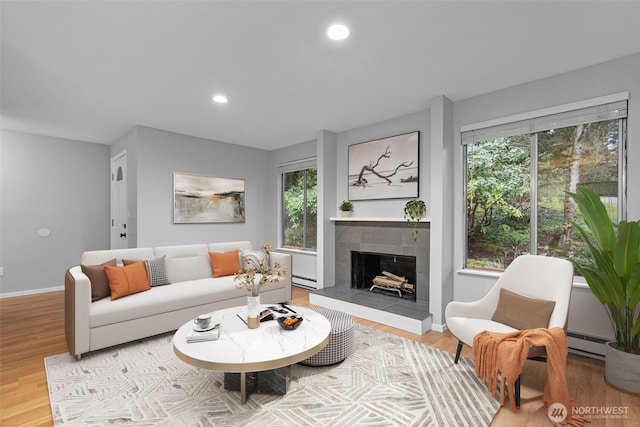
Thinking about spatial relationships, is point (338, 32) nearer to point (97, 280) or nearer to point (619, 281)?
point (619, 281)

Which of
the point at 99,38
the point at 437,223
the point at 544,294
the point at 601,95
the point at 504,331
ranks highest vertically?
the point at 99,38

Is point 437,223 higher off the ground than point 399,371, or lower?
higher

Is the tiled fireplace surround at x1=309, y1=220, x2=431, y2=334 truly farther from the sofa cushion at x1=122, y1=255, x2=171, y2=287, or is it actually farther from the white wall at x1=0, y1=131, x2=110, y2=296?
the white wall at x1=0, y1=131, x2=110, y2=296

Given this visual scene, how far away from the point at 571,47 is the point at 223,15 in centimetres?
266

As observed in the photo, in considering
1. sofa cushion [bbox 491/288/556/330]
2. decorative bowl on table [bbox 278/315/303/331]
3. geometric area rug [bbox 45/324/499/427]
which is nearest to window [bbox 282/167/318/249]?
geometric area rug [bbox 45/324/499/427]

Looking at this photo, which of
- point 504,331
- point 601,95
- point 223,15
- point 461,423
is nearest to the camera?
point 461,423

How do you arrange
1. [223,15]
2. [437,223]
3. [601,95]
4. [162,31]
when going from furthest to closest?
[437,223]
[601,95]
[162,31]
[223,15]

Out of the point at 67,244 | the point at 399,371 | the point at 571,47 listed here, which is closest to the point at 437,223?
the point at 399,371

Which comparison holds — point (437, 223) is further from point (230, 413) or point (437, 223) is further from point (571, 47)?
point (230, 413)

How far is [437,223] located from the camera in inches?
134

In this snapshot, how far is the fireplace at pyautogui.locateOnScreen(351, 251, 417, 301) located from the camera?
4.18m

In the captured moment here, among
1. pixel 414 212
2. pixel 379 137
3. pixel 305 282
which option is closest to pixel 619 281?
pixel 414 212

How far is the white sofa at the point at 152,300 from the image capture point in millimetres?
2633

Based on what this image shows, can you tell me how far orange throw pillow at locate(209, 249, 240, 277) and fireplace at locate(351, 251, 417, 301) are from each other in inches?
68.3
